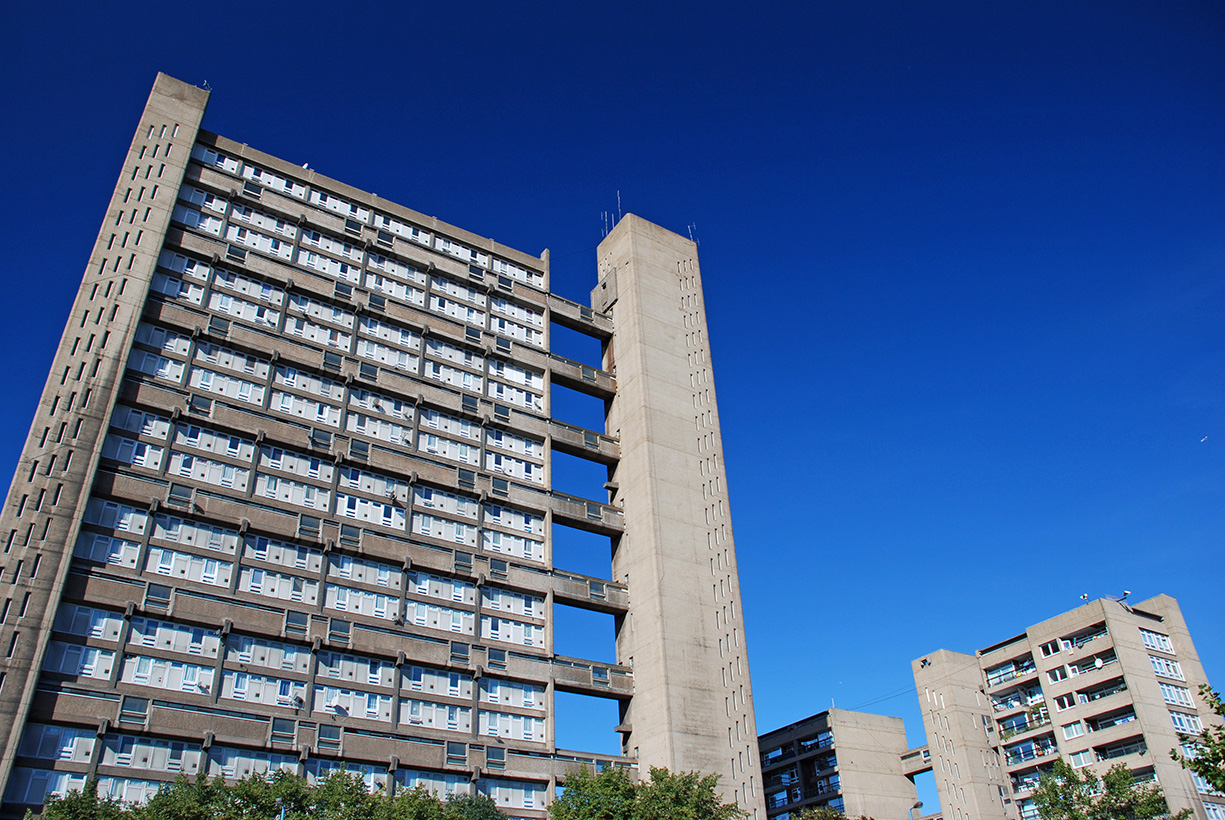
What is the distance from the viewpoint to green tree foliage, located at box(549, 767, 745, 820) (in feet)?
171

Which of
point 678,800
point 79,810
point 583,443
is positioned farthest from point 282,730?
point 583,443

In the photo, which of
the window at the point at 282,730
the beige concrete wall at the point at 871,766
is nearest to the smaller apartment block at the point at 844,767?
the beige concrete wall at the point at 871,766

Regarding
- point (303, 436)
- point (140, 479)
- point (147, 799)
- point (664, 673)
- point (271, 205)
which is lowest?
point (147, 799)

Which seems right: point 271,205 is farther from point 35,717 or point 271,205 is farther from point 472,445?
point 35,717

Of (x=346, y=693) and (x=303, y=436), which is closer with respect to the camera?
(x=346, y=693)

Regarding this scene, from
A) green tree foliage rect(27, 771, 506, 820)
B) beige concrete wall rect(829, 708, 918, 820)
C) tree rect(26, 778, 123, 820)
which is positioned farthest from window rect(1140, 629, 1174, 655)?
tree rect(26, 778, 123, 820)

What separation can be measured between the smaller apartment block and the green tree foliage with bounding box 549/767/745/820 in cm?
4840

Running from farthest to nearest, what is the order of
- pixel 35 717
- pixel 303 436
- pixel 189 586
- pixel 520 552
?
pixel 520 552 → pixel 303 436 → pixel 189 586 → pixel 35 717

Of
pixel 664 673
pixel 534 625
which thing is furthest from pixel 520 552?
pixel 664 673

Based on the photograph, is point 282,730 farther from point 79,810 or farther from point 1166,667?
point 1166,667

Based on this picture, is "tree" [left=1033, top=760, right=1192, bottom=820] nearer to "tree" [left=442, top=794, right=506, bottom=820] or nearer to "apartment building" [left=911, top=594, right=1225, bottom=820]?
"apartment building" [left=911, top=594, right=1225, bottom=820]

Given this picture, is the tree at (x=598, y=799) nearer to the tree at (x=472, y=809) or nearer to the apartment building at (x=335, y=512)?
the tree at (x=472, y=809)

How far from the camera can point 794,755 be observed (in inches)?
4183

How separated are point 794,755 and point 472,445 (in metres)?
56.6
